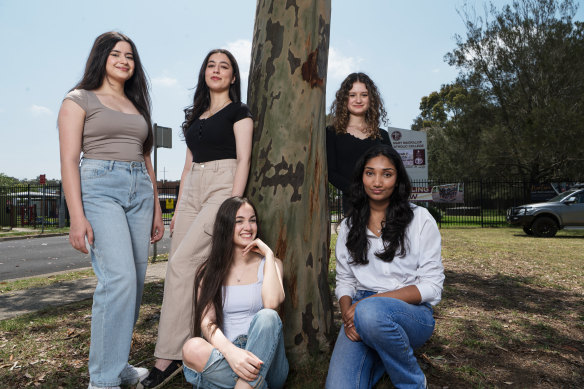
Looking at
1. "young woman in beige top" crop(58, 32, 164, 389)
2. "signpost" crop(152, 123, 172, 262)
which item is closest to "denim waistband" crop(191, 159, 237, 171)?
"young woman in beige top" crop(58, 32, 164, 389)

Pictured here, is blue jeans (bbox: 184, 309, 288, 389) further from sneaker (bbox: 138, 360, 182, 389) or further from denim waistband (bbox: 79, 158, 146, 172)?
denim waistband (bbox: 79, 158, 146, 172)

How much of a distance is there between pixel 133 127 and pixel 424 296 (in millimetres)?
1953

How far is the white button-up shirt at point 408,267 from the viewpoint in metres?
2.49

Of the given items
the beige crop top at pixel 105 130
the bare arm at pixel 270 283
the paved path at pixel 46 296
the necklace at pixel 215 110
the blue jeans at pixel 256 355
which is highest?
the necklace at pixel 215 110

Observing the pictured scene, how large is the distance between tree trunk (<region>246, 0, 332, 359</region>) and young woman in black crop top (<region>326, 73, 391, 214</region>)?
34 centimetres

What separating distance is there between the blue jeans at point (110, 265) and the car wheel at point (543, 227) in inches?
551

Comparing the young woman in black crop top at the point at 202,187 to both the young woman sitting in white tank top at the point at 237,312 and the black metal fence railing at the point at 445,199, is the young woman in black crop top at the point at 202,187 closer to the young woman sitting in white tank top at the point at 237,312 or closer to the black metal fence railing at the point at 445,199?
the young woman sitting in white tank top at the point at 237,312

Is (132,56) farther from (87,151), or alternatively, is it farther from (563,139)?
(563,139)

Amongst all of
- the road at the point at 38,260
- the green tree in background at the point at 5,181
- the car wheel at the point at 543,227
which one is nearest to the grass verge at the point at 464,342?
the road at the point at 38,260

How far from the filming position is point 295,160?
2902mm

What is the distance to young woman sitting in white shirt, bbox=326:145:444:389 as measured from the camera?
2322 mm

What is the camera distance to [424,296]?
2.45 m

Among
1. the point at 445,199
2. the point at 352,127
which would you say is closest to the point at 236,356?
the point at 352,127

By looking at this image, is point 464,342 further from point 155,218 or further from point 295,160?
point 155,218
